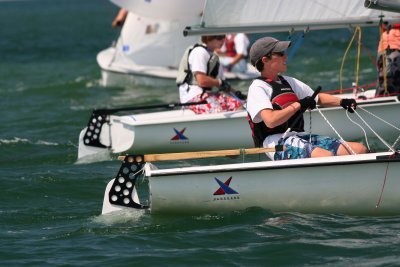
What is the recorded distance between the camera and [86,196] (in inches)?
345

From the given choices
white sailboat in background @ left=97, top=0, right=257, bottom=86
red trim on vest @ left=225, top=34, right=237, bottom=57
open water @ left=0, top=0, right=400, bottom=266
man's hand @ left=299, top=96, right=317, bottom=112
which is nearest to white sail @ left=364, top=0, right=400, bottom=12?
man's hand @ left=299, top=96, right=317, bottom=112

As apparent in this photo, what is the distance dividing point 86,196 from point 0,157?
8.24 ft

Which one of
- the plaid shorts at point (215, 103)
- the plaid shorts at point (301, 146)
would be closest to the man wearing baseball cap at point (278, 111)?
the plaid shorts at point (301, 146)

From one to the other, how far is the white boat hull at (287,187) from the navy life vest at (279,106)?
1.19 feet

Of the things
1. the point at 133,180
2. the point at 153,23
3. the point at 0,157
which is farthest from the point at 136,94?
the point at 133,180

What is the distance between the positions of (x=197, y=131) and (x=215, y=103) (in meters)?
0.48

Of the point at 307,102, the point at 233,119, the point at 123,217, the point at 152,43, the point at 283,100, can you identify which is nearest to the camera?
the point at 307,102

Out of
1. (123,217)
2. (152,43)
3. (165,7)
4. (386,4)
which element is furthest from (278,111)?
(152,43)

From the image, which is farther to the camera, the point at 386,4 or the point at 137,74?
the point at 137,74

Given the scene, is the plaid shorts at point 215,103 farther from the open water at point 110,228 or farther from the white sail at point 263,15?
the white sail at point 263,15

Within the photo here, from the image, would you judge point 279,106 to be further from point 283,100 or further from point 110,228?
point 110,228

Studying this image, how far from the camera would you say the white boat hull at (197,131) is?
10141 millimetres

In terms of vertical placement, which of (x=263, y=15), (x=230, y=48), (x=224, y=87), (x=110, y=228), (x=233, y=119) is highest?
(x=230, y=48)

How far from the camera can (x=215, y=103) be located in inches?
422
